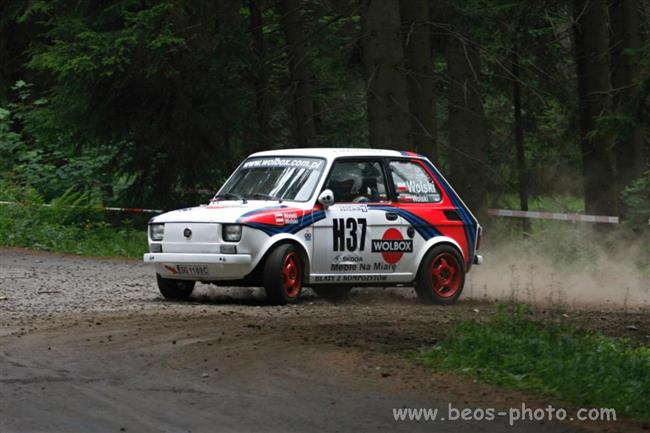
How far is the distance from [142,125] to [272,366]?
54.8 feet

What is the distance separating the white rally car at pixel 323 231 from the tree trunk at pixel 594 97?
39.4ft

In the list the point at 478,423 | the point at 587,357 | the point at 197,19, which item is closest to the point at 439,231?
the point at 587,357

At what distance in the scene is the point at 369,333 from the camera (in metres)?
11.9

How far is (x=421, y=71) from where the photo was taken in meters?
26.5

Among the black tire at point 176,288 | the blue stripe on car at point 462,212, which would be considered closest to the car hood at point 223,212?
the black tire at point 176,288

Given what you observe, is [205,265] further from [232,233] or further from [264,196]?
[264,196]

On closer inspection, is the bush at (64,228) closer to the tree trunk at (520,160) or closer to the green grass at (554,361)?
the tree trunk at (520,160)

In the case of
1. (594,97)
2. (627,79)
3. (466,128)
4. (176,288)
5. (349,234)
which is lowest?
(176,288)

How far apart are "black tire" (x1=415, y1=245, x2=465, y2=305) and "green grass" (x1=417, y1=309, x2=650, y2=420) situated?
355 centimetres

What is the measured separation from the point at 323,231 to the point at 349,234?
15.2 inches

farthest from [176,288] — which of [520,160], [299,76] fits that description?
[520,160]

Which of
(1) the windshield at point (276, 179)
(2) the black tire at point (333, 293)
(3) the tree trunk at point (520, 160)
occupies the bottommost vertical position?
(2) the black tire at point (333, 293)

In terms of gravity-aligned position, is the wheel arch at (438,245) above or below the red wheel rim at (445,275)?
above

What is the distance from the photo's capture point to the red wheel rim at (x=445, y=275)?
15.7 meters
